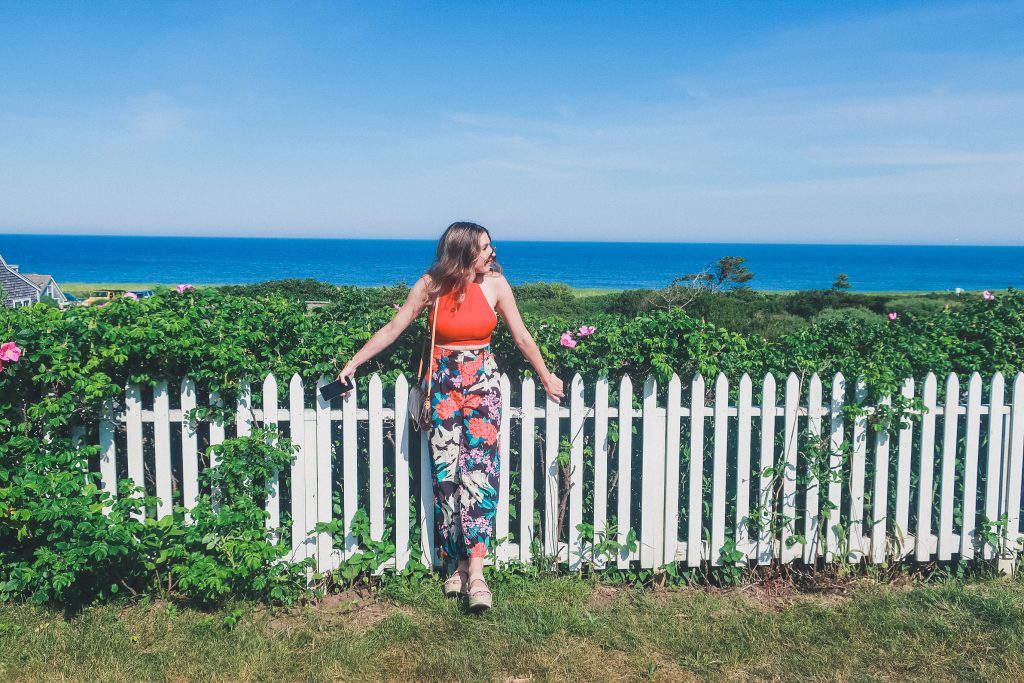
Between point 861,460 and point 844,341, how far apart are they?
73cm

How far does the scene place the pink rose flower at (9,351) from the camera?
130 inches

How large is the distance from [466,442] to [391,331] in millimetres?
705

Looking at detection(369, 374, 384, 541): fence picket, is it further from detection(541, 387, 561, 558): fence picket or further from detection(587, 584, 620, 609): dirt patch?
detection(587, 584, 620, 609): dirt patch

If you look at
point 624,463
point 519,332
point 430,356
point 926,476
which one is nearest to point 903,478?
point 926,476

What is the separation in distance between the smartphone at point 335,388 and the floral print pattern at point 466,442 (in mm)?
434

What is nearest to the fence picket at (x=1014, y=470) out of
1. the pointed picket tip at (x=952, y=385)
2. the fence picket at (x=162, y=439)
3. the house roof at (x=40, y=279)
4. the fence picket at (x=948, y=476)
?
the fence picket at (x=948, y=476)

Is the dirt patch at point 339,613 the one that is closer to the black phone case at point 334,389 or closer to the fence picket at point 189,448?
the fence picket at point 189,448

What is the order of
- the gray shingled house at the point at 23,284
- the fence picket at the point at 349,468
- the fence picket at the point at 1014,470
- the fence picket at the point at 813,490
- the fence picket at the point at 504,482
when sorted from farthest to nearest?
1. the gray shingled house at the point at 23,284
2. the fence picket at the point at 1014,470
3. the fence picket at the point at 813,490
4. the fence picket at the point at 504,482
5. the fence picket at the point at 349,468

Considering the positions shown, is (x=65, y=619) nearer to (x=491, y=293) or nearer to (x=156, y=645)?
(x=156, y=645)

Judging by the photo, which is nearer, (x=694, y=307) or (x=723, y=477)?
(x=723, y=477)

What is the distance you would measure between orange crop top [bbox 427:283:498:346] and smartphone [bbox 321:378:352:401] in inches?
19.8

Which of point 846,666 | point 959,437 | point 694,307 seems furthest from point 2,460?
point 694,307

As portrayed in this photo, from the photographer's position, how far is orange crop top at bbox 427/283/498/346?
3.64m

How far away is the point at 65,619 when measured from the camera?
357 cm
